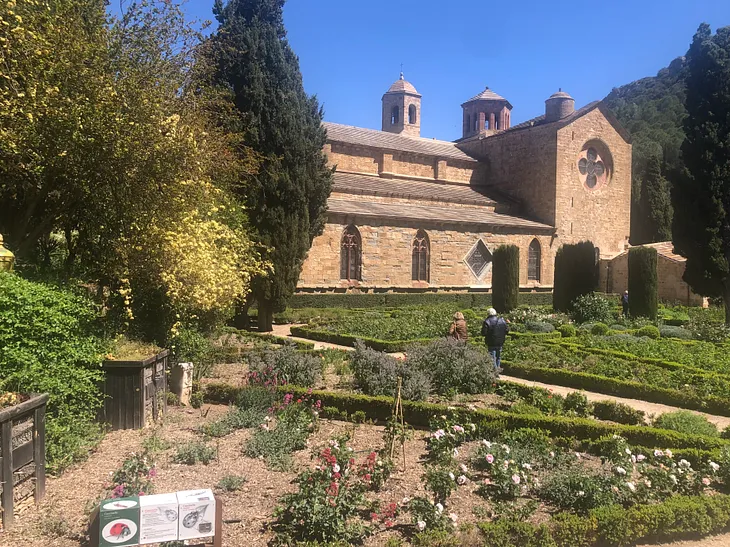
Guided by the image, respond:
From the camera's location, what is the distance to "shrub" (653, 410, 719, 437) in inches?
245

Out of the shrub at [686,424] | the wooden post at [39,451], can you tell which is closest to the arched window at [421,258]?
the shrub at [686,424]

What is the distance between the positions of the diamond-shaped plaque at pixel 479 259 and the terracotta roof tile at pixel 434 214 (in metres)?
1.01

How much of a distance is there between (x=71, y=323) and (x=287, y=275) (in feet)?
28.3

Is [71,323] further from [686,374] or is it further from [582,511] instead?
[686,374]

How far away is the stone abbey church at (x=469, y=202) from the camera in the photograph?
21250 mm

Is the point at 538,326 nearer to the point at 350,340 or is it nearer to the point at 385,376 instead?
the point at 350,340

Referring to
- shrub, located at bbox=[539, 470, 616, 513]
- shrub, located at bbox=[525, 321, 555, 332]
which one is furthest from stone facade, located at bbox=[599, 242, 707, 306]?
shrub, located at bbox=[539, 470, 616, 513]

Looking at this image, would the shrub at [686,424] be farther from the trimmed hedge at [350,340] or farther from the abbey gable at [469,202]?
the abbey gable at [469,202]

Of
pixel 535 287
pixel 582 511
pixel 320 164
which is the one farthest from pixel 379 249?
pixel 582 511

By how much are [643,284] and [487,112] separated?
2916cm

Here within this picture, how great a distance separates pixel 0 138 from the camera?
566cm

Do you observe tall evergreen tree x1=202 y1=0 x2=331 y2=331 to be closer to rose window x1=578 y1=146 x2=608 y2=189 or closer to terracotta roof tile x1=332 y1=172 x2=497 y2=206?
terracotta roof tile x1=332 y1=172 x2=497 y2=206

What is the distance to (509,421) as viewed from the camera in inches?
238

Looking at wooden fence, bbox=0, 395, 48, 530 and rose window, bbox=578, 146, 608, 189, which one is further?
rose window, bbox=578, 146, 608, 189
